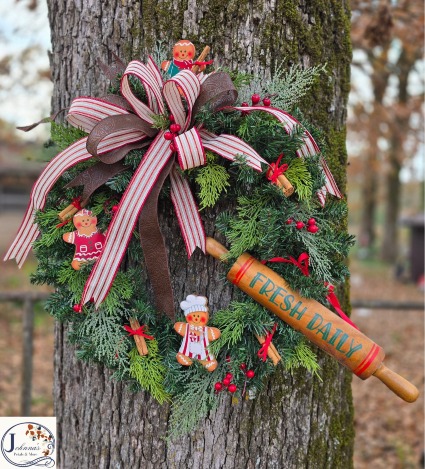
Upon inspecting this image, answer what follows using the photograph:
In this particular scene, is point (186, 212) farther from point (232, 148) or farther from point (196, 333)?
point (196, 333)

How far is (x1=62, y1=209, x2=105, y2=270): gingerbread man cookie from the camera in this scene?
1.38m

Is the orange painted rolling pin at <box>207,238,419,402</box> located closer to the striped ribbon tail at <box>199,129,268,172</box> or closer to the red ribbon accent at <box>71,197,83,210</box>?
the striped ribbon tail at <box>199,129,268,172</box>

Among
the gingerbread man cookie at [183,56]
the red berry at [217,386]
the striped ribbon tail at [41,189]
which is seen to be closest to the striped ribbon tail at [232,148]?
the gingerbread man cookie at [183,56]

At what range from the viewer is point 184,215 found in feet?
4.43

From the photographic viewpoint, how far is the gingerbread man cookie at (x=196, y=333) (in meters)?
1.35

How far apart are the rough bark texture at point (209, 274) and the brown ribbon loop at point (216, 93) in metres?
0.17

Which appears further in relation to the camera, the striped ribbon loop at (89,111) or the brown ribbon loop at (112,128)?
the striped ribbon loop at (89,111)

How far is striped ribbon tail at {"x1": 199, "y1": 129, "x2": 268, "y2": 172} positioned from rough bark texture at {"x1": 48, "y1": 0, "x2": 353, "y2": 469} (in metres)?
0.23

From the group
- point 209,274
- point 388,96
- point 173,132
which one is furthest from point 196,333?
point 388,96

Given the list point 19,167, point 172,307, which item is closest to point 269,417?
point 172,307

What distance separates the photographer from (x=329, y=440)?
1.66 m

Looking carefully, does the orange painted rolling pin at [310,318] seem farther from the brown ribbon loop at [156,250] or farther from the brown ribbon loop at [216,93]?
the brown ribbon loop at [216,93]

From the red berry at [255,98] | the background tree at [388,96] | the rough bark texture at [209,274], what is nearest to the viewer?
the red berry at [255,98]

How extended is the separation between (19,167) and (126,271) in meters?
21.3
